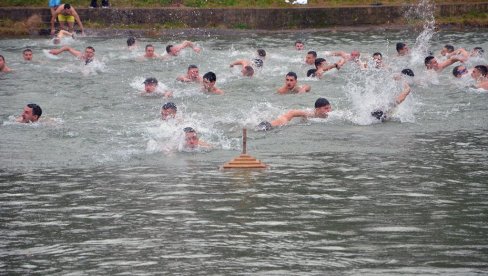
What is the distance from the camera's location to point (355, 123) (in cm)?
1753

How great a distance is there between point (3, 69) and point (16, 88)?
5.70 feet

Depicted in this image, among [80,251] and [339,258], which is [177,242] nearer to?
[80,251]

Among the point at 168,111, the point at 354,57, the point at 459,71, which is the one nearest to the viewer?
the point at 168,111

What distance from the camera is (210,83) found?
67.5 ft

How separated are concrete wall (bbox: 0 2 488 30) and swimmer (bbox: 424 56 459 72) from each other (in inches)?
316

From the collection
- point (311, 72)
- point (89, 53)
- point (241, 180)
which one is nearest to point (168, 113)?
point (241, 180)

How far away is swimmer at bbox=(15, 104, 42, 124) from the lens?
671 inches

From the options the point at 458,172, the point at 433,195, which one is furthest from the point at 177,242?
the point at 458,172

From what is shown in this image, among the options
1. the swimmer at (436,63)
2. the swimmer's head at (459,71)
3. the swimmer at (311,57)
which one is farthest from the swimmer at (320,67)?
the swimmer's head at (459,71)

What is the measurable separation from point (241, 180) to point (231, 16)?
17.8m

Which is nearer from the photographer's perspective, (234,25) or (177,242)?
(177,242)

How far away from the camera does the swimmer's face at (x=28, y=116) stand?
17111 millimetres

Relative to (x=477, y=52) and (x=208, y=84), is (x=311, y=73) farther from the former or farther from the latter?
(x=477, y=52)

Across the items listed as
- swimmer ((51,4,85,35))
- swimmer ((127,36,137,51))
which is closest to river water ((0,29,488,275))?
swimmer ((127,36,137,51))
